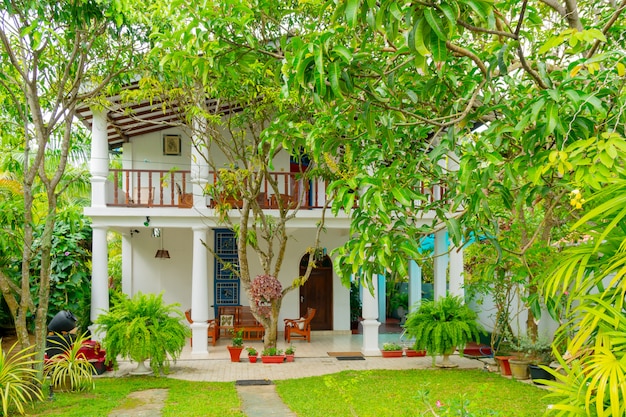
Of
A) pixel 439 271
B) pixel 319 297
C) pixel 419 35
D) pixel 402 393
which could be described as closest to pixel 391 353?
pixel 439 271

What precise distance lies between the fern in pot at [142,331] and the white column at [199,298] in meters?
2.03

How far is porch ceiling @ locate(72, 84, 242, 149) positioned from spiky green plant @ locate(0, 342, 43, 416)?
5.39 meters

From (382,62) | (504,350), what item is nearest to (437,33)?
(382,62)

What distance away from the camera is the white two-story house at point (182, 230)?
42.5ft

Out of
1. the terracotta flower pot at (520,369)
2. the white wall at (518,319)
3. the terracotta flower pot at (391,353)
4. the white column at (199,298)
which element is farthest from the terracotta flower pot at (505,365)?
the white column at (199,298)

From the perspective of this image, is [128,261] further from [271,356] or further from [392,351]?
[392,351]

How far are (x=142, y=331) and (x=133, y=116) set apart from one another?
15.9 ft

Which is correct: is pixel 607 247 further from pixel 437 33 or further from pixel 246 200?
pixel 246 200

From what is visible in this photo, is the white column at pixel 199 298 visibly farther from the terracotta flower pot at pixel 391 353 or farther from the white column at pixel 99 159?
the terracotta flower pot at pixel 391 353

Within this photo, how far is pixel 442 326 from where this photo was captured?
1155cm

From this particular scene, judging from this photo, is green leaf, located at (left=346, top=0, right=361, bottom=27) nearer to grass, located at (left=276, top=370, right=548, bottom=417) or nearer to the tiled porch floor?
grass, located at (left=276, top=370, right=548, bottom=417)

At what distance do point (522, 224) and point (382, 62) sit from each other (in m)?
5.56

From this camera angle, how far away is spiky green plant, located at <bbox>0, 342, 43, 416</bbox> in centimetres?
761

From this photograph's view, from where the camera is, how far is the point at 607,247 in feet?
11.0
